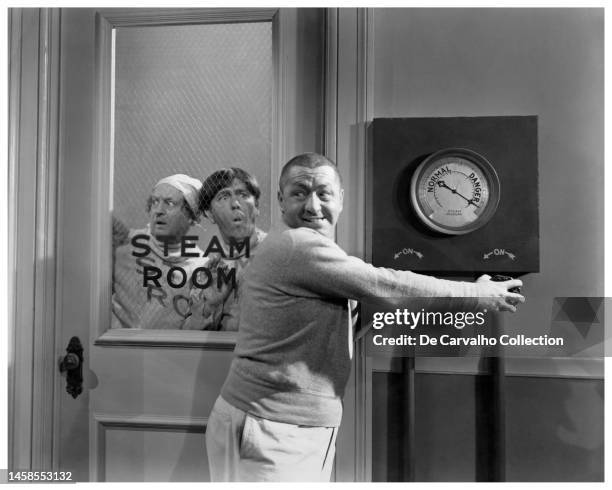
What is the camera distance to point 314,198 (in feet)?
3.26

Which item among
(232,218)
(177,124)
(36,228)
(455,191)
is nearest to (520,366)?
(455,191)

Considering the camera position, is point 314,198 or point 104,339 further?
point 104,339

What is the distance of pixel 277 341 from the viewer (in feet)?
3.12

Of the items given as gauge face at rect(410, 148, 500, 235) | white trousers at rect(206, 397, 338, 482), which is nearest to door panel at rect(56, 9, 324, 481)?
white trousers at rect(206, 397, 338, 482)

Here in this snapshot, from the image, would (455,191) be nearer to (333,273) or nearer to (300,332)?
(333,273)

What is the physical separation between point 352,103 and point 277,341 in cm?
52

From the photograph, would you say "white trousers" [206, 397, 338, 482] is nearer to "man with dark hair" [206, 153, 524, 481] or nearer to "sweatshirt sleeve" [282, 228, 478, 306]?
"man with dark hair" [206, 153, 524, 481]

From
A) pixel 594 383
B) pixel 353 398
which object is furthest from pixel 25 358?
pixel 594 383

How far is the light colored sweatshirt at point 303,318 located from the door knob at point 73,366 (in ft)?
1.27

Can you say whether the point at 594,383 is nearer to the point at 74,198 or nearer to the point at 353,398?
the point at 353,398

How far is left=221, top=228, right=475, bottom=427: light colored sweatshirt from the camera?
930 mm

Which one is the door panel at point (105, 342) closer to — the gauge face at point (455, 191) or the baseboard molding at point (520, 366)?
the baseboard molding at point (520, 366)

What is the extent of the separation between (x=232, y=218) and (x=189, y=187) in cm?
12

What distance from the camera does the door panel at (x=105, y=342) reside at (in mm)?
1093
